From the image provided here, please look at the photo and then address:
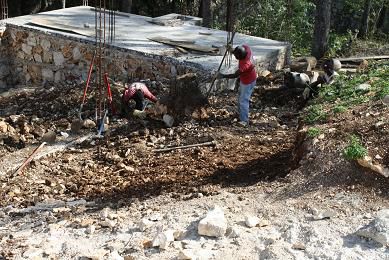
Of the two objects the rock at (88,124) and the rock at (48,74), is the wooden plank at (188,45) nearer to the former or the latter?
the rock at (48,74)

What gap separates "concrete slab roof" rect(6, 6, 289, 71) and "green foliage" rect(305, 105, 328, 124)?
296 cm

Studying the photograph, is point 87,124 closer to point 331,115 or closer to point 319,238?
point 331,115

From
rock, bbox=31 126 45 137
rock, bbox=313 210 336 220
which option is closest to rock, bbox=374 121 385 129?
rock, bbox=313 210 336 220

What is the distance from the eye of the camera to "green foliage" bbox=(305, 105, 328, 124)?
6.74 metres

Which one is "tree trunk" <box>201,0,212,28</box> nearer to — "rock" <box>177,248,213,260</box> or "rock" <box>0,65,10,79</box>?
"rock" <box>0,65,10,79</box>

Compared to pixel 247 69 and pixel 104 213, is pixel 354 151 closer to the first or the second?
pixel 104 213

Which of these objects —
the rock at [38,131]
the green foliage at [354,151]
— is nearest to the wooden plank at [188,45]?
the rock at [38,131]

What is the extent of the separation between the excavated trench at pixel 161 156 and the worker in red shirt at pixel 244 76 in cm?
23

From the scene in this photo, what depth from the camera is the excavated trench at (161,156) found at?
21.2 feet

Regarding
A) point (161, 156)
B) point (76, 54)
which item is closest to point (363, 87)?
point (161, 156)

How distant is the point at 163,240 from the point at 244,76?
434 centimetres

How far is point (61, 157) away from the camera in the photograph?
782 centimetres

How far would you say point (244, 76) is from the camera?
8.43m

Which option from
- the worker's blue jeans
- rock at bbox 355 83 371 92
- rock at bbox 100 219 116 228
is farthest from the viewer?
the worker's blue jeans
